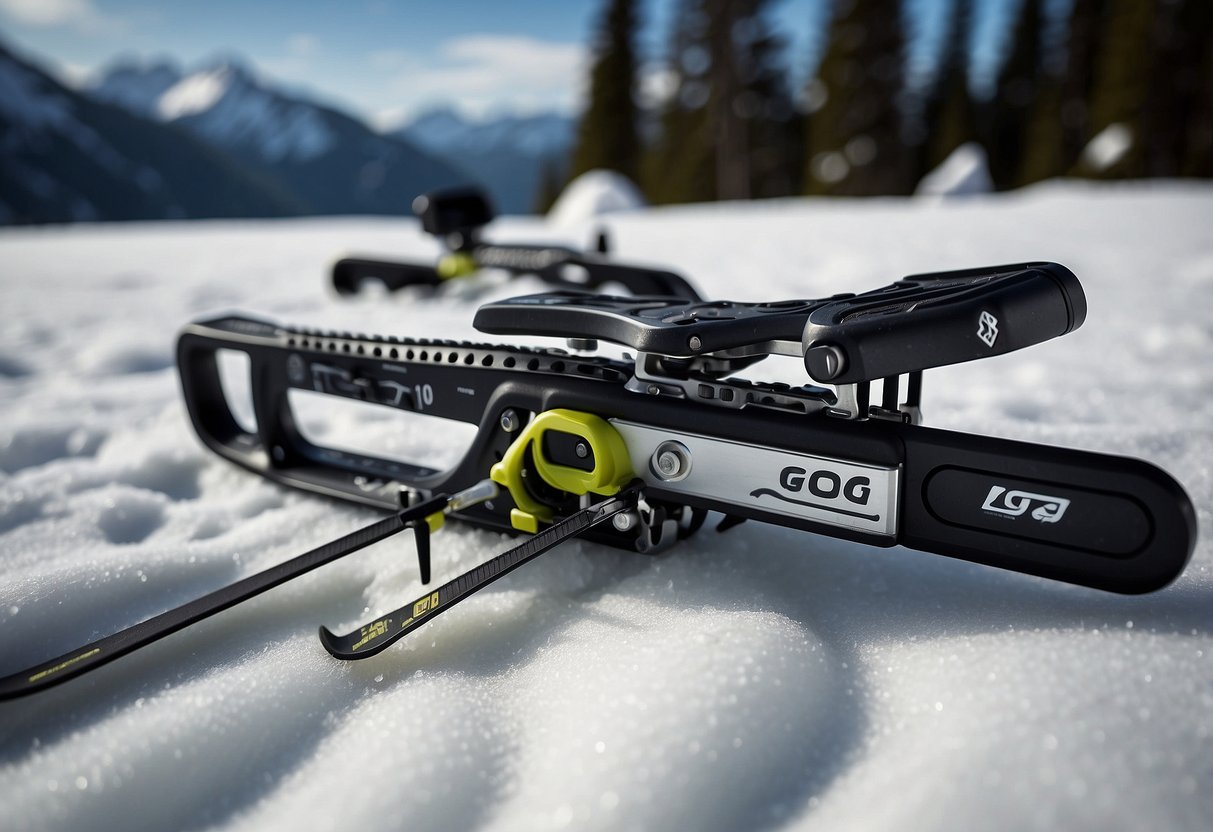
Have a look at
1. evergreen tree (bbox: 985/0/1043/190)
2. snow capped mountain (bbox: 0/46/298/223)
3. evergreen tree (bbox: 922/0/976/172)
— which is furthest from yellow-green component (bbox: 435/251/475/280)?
snow capped mountain (bbox: 0/46/298/223)

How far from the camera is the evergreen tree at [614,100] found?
23.8 metres

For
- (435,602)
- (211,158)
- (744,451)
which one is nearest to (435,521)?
(435,602)

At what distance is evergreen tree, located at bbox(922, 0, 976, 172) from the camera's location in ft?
89.0

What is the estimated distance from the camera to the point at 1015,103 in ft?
101

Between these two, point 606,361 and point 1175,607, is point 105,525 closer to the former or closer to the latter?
point 606,361

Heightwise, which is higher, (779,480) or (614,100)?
(614,100)

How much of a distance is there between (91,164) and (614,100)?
108 m

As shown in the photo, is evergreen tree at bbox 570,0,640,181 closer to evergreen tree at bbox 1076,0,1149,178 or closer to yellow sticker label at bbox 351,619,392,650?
evergreen tree at bbox 1076,0,1149,178

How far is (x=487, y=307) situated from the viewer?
140 centimetres

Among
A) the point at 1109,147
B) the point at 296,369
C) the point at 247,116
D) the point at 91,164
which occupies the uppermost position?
the point at 247,116

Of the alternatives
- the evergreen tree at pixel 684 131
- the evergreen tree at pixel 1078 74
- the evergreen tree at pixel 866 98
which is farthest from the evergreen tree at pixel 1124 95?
the evergreen tree at pixel 684 131

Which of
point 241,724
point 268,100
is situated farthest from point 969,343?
point 268,100

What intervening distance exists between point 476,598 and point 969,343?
34.3 inches

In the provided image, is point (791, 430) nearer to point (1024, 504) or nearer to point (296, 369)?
point (1024, 504)
